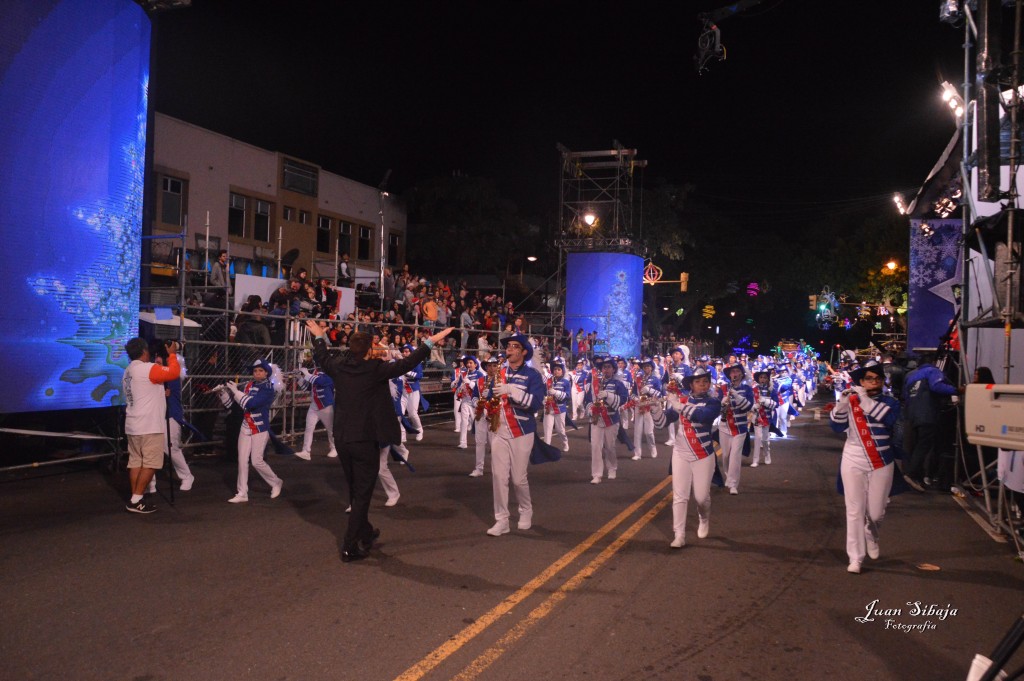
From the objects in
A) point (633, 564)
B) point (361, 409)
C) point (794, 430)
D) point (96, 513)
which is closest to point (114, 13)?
point (96, 513)

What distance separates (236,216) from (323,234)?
180 inches

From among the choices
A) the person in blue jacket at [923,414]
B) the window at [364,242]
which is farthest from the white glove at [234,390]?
the window at [364,242]

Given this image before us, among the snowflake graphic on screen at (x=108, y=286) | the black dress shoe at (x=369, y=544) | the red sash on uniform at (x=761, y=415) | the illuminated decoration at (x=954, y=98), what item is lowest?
the black dress shoe at (x=369, y=544)

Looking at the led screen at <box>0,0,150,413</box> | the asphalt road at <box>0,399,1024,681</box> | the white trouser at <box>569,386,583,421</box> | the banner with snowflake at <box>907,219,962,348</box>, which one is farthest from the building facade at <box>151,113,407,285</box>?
the banner with snowflake at <box>907,219,962,348</box>

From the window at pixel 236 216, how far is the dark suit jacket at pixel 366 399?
65.1 ft

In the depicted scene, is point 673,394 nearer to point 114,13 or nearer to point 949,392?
point 949,392

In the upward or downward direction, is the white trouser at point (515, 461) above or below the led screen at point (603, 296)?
below

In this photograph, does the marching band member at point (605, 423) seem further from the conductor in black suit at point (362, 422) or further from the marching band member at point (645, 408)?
the conductor in black suit at point (362, 422)

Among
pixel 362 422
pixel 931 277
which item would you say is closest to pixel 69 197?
pixel 362 422

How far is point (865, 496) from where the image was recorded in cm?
685

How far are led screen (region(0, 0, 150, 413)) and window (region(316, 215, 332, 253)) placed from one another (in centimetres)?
1730

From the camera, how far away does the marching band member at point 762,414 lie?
42.3ft

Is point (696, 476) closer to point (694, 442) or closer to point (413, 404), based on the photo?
point (694, 442)

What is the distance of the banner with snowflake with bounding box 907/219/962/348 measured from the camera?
1416 cm
